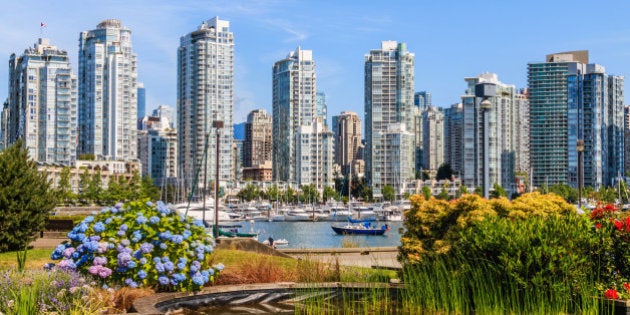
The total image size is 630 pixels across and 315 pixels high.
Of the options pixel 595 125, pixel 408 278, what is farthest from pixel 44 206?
pixel 595 125

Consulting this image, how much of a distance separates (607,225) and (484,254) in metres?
1.94

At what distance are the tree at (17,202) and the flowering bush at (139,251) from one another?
33.7 ft

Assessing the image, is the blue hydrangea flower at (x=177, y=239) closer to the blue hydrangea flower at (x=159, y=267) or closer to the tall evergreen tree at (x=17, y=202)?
the blue hydrangea flower at (x=159, y=267)

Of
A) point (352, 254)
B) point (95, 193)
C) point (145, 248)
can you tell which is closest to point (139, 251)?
point (145, 248)

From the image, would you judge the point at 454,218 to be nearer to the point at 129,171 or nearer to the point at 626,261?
the point at 626,261

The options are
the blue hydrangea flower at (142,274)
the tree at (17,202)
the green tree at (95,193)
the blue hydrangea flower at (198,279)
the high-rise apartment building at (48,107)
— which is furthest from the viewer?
the high-rise apartment building at (48,107)

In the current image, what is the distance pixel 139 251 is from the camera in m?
11.7

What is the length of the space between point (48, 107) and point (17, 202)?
155 m

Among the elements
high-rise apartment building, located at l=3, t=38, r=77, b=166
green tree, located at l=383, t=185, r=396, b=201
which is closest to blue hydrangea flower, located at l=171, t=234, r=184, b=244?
high-rise apartment building, located at l=3, t=38, r=77, b=166

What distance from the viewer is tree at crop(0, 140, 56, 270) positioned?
21.7 meters

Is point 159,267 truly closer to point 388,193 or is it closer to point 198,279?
point 198,279

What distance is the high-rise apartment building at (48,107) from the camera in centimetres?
16700

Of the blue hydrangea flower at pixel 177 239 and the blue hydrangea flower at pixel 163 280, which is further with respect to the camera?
the blue hydrangea flower at pixel 177 239

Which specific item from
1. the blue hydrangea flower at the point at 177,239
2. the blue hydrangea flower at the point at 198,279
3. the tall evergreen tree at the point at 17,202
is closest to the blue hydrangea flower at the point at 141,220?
the blue hydrangea flower at the point at 177,239
